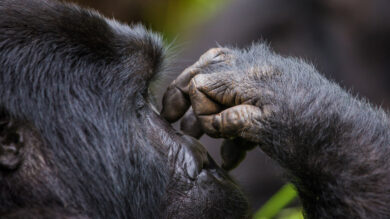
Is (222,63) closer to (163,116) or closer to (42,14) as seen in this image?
(163,116)

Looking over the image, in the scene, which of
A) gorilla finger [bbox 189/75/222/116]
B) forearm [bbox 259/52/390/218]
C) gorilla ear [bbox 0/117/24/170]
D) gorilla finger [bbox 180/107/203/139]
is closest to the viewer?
gorilla ear [bbox 0/117/24/170]

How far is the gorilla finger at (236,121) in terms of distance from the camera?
190cm

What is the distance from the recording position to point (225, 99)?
6.52ft

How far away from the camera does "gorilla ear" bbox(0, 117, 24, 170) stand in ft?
5.52

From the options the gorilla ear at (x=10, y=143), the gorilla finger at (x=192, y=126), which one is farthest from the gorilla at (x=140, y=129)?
the gorilla finger at (x=192, y=126)

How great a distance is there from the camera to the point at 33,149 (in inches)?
68.5

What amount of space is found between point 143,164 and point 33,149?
1.31ft

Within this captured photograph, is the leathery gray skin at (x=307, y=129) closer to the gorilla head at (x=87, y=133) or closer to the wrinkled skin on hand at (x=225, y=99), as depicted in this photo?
the wrinkled skin on hand at (x=225, y=99)

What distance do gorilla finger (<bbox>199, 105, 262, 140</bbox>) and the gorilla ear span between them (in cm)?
69

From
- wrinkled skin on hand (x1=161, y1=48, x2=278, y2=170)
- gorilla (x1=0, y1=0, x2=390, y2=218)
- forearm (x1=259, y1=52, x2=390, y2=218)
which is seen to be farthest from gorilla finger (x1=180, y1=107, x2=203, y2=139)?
forearm (x1=259, y1=52, x2=390, y2=218)

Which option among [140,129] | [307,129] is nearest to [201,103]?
[140,129]

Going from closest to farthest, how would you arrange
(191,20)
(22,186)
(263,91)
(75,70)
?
(22,186)
(75,70)
(263,91)
(191,20)

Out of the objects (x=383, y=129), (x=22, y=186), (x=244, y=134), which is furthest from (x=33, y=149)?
(x=383, y=129)

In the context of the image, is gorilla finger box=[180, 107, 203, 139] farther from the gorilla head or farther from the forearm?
the forearm
